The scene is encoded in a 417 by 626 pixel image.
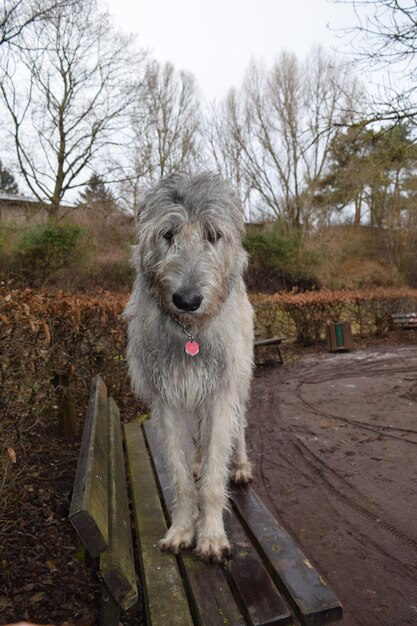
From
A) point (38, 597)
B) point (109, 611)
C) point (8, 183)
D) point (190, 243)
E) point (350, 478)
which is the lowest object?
point (350, 478)

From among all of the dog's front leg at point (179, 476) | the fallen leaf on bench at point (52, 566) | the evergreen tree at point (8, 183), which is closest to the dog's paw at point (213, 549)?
the dog's front leg at point (179, 476)

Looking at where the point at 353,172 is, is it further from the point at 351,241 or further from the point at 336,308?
the point at 336,308

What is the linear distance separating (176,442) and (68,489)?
152cm

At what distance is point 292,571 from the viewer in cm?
216

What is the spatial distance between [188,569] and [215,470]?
576mm

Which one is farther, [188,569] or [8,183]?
[8,183]

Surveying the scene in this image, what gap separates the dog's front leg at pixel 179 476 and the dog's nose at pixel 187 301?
0.83m

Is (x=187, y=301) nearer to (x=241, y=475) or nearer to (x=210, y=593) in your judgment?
(x=210, y=593)

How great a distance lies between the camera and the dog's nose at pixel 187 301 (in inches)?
90.6

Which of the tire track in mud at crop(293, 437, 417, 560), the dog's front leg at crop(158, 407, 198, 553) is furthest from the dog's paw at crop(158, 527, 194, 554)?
the tire track in mud at crop(293, 437, 417, 560)

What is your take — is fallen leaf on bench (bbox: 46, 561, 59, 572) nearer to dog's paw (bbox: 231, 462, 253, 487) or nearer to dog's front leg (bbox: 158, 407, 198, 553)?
dog's front leg (bbox: 158, 407, 198, 553)

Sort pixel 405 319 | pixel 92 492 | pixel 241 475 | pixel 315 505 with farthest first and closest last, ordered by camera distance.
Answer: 1. pixel 405 319
2. pixel 315 505
3. pixel 241 475
4. pixel 92 492

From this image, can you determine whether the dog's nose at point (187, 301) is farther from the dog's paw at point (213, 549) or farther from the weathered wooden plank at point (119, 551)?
the dog's paw at point (213, 549)

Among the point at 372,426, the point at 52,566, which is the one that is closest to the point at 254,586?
the point at 52,566
